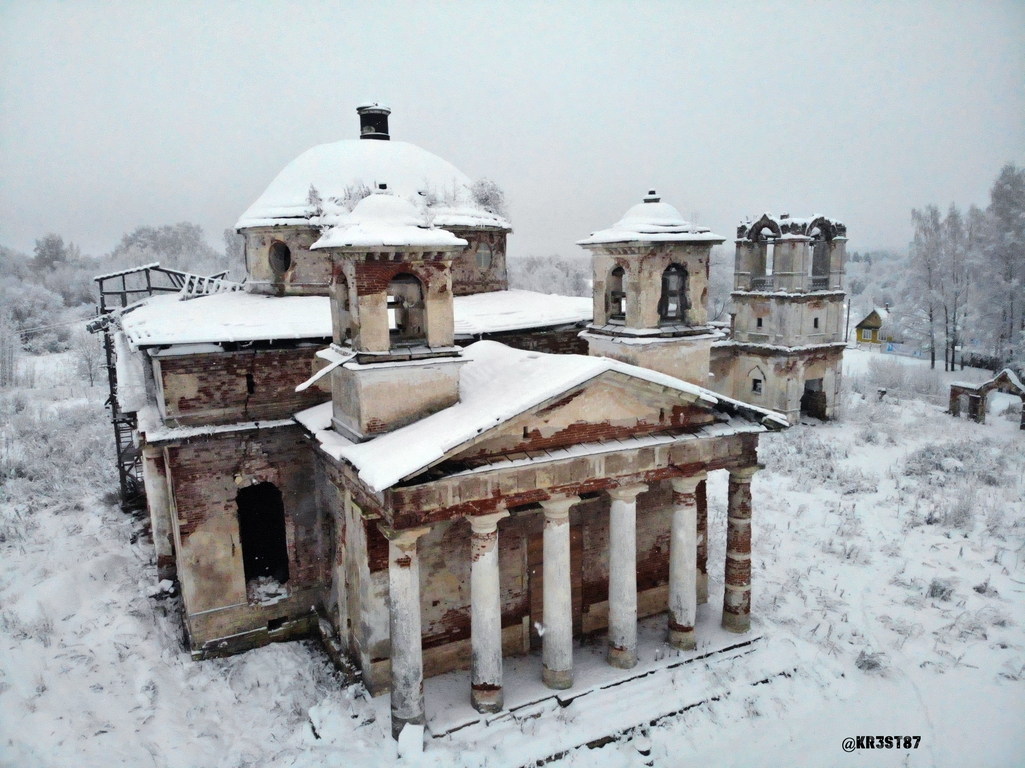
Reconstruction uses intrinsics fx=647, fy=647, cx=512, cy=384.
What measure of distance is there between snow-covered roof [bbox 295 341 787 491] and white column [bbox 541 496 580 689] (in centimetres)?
181

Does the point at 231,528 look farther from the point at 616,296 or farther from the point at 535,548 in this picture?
the point at 616,296

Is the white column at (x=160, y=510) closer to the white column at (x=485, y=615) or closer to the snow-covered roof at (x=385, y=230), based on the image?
the snow-covered roof at (x=385, y=230)

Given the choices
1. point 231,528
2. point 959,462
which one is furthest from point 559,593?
point 959,462

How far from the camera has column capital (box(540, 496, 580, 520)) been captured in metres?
9.84

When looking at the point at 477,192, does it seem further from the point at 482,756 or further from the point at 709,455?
the point at 482,756

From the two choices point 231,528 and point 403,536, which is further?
point 231,528

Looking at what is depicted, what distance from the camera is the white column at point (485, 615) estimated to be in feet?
31.4

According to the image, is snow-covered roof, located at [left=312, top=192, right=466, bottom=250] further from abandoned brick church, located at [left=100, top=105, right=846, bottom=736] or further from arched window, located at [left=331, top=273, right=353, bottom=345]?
arched window, located at [left=331, top=273, right=353, bottom=345]

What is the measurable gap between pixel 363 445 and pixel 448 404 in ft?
5.14

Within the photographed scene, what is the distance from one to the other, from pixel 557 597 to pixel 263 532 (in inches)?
268

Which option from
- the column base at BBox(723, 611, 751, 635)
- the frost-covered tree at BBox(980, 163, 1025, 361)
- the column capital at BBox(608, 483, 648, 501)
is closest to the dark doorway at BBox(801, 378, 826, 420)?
the frost-covered tree at BBox(980, 163, 1025, 361)

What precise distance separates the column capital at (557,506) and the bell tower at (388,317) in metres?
2.32

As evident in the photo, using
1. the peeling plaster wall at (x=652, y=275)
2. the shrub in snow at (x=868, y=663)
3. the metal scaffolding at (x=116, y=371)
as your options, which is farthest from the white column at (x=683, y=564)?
the metal scaffolding at (x=116, y=371)

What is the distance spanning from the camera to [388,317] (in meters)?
9.95
